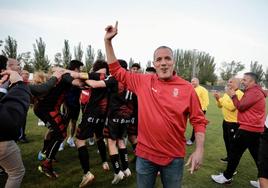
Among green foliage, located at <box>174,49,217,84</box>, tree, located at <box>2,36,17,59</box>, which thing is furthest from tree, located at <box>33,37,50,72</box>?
green foliage, located at <box>174,49,217,84</box>

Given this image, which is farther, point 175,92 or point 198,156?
point 175,92

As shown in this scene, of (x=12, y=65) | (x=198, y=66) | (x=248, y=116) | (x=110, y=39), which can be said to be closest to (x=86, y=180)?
(x=12, y=65)

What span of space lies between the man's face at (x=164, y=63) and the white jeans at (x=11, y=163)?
2.11 meters

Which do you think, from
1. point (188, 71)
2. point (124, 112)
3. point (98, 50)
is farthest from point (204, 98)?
point (188, 71)

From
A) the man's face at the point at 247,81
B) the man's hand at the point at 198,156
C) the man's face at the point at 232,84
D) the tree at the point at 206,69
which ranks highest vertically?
the man's face at the point at 247,81

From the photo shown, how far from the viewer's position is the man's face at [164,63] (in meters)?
3.24

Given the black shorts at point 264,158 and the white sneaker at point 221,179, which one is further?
the white sneaker at point 221,179

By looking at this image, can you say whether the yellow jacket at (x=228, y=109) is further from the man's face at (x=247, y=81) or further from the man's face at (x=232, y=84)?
the man's face at (x=247, y=81)

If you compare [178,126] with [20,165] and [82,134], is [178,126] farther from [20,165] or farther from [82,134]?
[82,134]

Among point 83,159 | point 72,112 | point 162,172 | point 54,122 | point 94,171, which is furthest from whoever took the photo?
point 72,112

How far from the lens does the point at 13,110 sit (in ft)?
7.76

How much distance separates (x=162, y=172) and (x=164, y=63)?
4.49 ft

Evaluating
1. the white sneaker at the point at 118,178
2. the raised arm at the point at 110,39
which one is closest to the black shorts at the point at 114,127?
the white sneaker at the point at 118,178

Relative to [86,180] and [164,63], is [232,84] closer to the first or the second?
[164,63]
